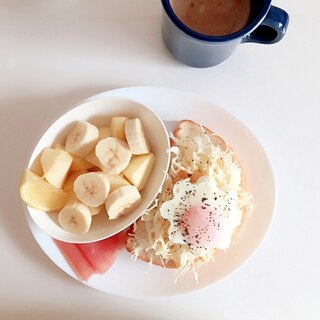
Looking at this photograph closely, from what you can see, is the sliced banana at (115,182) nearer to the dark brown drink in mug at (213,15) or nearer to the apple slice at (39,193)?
the apple slice at (39,193)

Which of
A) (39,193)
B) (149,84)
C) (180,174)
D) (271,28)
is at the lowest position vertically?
(39,193)

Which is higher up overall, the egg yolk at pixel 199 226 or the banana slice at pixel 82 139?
the banana slice at pixel 82 139

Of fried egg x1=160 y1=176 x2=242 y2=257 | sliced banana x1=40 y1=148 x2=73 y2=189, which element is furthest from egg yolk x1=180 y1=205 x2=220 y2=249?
sliced banana x1=40 y1=148 x2=73 y2=189

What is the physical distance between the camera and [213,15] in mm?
1120

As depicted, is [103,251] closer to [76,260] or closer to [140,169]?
[76,260]

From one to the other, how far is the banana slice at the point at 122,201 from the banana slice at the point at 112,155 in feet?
0.13

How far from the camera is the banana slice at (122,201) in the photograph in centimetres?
106

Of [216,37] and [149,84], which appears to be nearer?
[216,37]

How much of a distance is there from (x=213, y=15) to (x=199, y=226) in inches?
15.4

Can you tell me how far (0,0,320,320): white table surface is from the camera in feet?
3.76

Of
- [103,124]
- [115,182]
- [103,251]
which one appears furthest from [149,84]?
[103,251]

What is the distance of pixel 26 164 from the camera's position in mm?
1148

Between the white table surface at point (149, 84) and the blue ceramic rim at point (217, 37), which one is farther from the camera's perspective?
the white table surface at point (149, 84)

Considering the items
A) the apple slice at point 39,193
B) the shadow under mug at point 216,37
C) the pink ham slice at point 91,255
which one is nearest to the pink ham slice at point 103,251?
the pink ham slice at point 91,255
